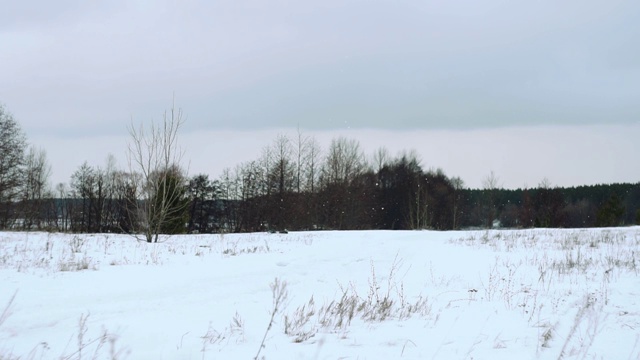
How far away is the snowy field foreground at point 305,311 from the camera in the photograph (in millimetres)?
4035

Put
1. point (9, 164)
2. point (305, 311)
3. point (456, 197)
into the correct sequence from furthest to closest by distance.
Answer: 1. point (456, 197)
2. point (9, 164)
3. point (305, 311)

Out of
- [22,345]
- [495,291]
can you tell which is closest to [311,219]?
[495,291]

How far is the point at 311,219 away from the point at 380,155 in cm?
2728

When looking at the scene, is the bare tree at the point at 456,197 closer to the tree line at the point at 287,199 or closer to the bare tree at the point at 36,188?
the tree line at the point at 287,199

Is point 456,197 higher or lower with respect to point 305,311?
higher

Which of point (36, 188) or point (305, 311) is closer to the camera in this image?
point (305, 311)

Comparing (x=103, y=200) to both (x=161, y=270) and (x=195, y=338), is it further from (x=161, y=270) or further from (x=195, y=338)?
(x=195, y=338)

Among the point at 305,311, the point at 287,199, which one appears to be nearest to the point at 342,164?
the point at 287,199

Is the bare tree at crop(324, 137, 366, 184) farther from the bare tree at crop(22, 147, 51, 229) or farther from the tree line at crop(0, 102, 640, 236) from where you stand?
the bare tree at crop(22, 147, 51, 229)

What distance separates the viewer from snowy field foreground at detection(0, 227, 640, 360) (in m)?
4.04

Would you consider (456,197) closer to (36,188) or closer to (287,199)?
(287,199)

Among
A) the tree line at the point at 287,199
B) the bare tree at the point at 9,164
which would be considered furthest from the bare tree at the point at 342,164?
the bare tree at the point at 9,164

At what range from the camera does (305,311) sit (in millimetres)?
5641

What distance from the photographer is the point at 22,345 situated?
3963mm
